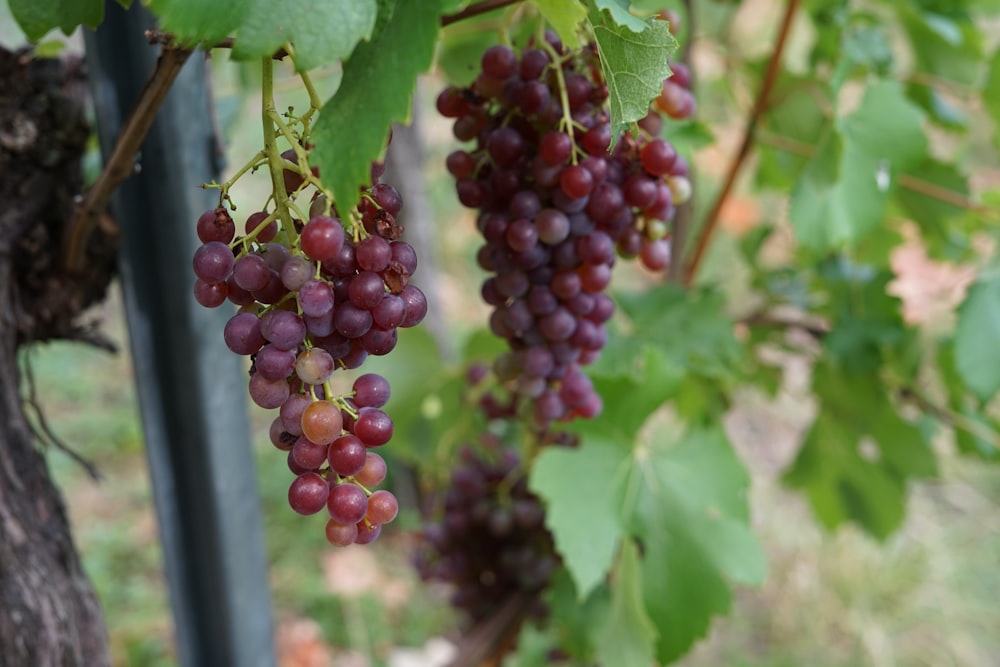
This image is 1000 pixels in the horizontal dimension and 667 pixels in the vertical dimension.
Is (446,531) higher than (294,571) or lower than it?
higher

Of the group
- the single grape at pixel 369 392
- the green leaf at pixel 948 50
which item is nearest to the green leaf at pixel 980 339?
the green leaf at pixel 948 50

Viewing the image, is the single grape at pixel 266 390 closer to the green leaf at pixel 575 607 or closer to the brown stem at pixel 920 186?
the green leaf at pixel 575 607

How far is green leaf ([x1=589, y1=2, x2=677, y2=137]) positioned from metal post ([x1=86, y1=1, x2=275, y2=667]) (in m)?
0.30

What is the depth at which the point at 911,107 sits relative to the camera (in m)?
0.82

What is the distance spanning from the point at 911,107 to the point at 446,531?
67 cm

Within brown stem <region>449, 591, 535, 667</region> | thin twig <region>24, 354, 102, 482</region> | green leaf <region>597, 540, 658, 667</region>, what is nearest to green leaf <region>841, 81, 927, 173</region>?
green leaf <region>597, 540, 658, 667</region>

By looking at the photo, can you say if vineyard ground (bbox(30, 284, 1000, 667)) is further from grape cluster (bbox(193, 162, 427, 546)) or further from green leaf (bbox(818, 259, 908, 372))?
grape cluster (bbox(193, 162, 427, 546))

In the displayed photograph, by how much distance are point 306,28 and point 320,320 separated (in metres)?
0.11

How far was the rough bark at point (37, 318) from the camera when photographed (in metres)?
0.50

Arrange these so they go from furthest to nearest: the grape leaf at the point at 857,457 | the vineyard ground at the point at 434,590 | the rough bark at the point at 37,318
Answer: the vineyard ground at the point at 434,590, the grape leaf at the point at 857,457, the rough bark at the point at 37,318

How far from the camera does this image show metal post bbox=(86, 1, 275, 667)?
524 millimetres

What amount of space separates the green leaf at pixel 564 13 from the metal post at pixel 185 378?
0.84 feet

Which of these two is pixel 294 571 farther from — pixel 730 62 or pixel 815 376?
pixel 730 62

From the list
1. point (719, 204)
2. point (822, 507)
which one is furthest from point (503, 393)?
point (822, 507)
